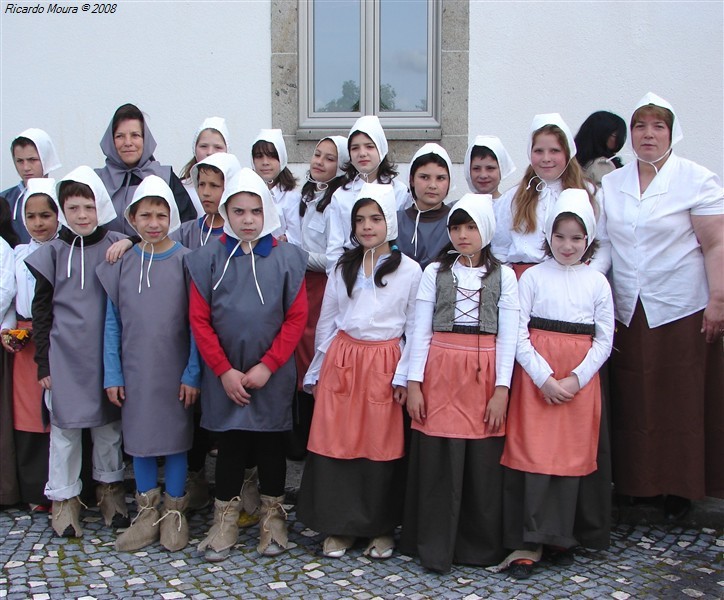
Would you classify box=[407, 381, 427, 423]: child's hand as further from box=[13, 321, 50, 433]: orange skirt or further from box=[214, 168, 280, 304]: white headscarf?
box=[13, 321, 50, 433]: orange skirt

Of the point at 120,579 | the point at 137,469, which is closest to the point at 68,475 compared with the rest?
the point at 137,469

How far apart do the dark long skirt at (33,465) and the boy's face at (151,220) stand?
1.28 meters

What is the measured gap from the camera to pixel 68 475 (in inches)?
161

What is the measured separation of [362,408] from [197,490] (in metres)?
1.25

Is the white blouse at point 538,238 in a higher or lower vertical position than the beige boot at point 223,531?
higher

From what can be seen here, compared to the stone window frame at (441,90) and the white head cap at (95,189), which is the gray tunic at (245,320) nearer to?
the white head cap at (95,189)

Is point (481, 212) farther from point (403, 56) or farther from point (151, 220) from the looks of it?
point (403, 56)

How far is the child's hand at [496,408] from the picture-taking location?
355 cm

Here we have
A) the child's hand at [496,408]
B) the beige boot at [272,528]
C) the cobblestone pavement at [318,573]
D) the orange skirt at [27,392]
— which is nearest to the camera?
the cobblestone pavement at [318,573]

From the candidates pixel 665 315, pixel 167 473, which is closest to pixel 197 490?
pixel 167 473

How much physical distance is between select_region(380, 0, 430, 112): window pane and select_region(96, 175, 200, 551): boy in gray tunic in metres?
3.21

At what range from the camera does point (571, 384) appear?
354 cm

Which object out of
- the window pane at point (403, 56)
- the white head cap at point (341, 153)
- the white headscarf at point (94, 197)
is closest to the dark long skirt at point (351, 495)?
the white headscarf at point (94, 197)

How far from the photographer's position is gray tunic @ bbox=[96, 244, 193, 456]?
3.87 m
